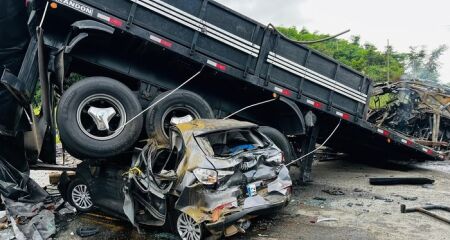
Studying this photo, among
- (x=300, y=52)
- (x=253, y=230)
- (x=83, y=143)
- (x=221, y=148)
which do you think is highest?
(x=300, y=52)

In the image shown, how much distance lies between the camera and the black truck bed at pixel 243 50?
5.63 metres

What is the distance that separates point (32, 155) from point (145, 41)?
2805mm

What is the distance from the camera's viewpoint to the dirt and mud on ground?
5.05 m

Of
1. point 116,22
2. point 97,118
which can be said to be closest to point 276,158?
point 97,118

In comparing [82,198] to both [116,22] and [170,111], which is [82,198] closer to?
[170,111]

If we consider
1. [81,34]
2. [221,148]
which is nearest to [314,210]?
[221,148]

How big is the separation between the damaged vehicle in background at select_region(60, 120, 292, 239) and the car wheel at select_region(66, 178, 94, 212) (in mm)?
238

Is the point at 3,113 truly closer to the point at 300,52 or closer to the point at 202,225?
the point at 202,225

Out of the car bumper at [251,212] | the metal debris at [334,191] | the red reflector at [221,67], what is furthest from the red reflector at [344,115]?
the car bumper at [251,212]

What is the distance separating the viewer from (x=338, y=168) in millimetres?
10273

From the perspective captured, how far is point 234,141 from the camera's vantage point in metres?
5.75

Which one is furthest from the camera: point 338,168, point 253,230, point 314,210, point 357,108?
point 338,168

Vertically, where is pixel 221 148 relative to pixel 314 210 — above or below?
above

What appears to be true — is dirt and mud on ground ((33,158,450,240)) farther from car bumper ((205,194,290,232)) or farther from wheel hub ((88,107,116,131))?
wheel hub ((88,107,116,131))
